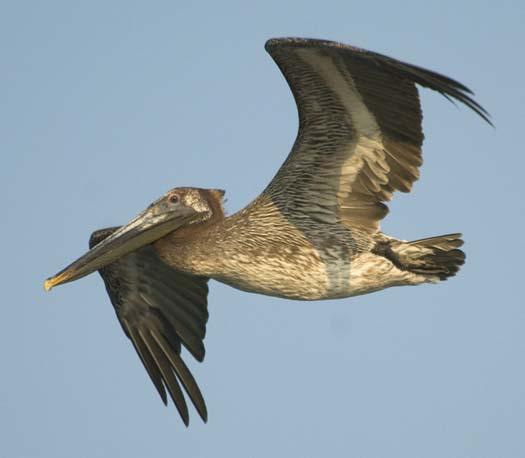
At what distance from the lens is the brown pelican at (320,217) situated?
9.27 metres

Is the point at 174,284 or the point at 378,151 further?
the point at 174,284

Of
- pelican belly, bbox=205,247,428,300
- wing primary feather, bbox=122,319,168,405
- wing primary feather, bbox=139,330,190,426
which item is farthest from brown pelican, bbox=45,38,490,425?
wing primary feather, bbox=122,319,168,405

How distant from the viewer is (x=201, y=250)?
9.84 meters

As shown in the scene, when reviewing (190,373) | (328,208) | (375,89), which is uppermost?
(375,89)

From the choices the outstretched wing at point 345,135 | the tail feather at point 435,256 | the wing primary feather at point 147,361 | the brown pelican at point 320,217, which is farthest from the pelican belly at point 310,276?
the wing primary feather at point 147,361

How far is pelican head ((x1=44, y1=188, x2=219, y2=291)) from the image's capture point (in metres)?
10.2

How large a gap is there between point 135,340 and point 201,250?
1.78 m

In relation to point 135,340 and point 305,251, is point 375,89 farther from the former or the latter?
point 135,340

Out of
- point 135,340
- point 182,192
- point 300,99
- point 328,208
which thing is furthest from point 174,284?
point 300,99

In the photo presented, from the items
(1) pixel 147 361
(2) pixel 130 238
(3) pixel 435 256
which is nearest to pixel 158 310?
(1) pixel 147 361

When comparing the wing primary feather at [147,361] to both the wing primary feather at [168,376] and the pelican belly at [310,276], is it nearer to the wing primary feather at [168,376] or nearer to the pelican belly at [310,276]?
the wing primary feather at [168,376]

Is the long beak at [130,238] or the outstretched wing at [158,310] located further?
the outstretched wing at [158,310]

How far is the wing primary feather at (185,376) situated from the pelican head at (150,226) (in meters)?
1.19

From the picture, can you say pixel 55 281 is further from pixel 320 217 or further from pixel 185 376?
pixel 320 217
